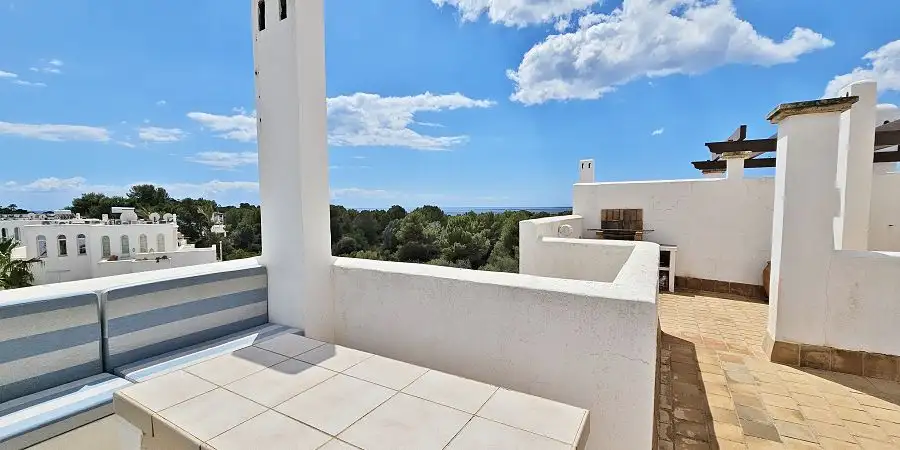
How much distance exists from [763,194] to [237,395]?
7.76 m

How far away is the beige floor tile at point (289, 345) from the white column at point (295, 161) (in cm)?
49

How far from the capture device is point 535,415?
1.40 m

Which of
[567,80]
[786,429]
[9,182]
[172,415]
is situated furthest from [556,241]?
[9,182]

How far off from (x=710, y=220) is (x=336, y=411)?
7133 millimetres

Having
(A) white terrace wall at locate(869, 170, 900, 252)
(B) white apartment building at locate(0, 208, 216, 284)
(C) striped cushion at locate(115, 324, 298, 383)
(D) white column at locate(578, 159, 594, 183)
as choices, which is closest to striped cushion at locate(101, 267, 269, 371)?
(C) striped cushion at locate(115, 324, 298, 383)

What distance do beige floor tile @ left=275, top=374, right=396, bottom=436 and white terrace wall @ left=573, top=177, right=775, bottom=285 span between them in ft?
21.9

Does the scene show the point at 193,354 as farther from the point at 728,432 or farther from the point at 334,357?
the point at 728,432

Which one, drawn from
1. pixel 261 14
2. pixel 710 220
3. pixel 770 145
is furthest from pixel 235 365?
pixel 770 145

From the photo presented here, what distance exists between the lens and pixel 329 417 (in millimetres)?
1415

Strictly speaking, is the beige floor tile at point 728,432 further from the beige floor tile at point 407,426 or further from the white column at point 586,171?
the white column at point 586,171

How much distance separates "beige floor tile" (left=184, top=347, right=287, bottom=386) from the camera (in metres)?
1.80

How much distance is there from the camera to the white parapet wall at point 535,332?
1727 millimetres

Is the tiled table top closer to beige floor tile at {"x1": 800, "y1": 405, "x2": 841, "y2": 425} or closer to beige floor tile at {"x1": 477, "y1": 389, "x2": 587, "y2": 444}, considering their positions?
beige floor tile at {"x1": 477, "y1": 389, "x2": 587, "y2": 444}

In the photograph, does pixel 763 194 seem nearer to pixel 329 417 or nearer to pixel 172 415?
pixel 329 417
